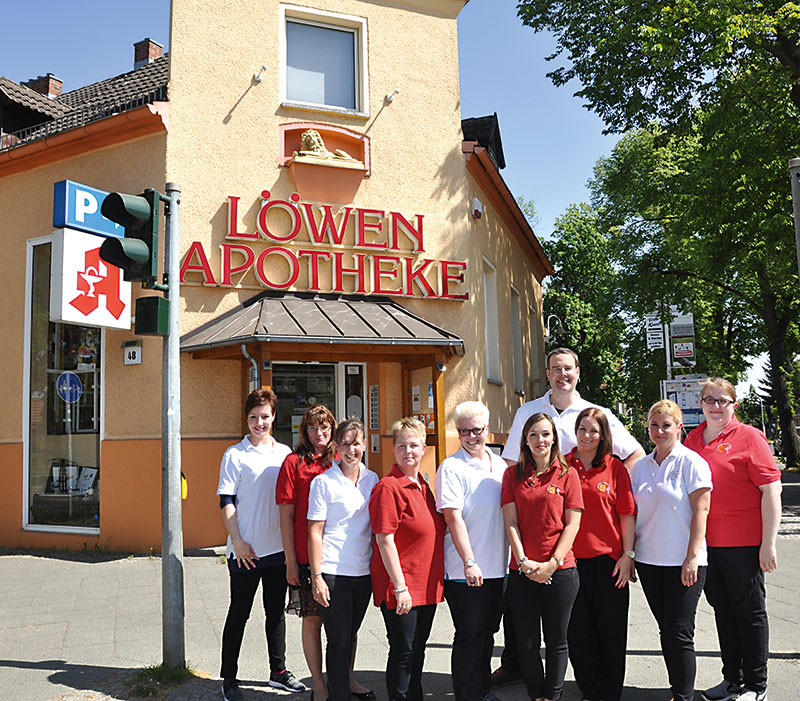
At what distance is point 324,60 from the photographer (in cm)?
1165

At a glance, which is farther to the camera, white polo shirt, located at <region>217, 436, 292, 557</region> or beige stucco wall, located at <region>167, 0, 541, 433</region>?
beige stucco wall, located at <region>167, 0, 541, 433</region>

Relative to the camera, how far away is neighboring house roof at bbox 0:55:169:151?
11062 mm

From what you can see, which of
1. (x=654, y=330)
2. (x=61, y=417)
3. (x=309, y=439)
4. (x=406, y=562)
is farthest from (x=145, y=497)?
(x=654, y=330)

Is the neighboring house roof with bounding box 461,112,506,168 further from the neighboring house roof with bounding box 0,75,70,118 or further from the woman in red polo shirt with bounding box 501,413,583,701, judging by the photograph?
the woman in red polo shirt with bounding box 501,413,583,701

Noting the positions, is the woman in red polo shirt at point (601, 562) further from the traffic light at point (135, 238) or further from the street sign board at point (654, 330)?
the street sign board at point (654, 330)

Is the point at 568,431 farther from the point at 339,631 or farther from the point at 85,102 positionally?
the point at 85,102

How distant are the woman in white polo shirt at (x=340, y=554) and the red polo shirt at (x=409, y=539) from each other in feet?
0.41

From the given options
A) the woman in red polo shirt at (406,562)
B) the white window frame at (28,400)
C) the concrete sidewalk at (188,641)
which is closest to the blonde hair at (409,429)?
the woman in red polo shirt at (406,562)

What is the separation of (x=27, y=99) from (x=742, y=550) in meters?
12.4

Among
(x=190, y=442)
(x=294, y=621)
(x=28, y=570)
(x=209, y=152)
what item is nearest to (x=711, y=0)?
(x=209, y=152)

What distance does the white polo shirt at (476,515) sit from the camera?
Result: 4125 mm

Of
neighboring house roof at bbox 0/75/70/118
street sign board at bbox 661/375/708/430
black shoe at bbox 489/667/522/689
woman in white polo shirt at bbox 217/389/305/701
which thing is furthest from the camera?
street sign board at bbox 661/375/708/430

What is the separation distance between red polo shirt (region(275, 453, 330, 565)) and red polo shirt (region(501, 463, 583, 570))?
1.12m

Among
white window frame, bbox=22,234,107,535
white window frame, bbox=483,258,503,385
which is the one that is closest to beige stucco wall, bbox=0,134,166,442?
white window frame, bbox=22,234,107,535
